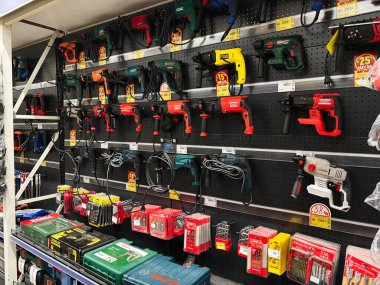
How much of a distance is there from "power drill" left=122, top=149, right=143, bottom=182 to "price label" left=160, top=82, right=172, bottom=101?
0.51 metres

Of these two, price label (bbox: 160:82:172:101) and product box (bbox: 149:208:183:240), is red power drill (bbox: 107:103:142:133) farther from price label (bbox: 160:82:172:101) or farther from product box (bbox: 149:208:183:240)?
product box (bbox: 149:208:183:240)

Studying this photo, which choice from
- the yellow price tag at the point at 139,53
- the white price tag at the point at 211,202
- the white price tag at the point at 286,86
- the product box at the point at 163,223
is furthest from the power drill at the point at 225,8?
the product box at the point at 163,223

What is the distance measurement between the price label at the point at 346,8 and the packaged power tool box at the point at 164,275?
1.58 metres

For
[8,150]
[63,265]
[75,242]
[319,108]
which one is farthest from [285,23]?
[8,150]

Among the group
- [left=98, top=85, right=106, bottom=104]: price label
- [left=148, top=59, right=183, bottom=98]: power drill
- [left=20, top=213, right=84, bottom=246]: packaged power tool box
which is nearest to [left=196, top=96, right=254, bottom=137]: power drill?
[left=148, top=59, right=183, bottom=98]: power drill

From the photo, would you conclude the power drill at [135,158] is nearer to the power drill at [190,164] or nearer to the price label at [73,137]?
the power drill at [190,164]

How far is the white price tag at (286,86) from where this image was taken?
1.66 metres

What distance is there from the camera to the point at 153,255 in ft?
6.16

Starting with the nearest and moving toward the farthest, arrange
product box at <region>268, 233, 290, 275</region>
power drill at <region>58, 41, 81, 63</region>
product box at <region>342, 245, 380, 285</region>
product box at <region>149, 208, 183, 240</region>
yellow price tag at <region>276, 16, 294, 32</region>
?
product box at <region>342, 245, 380, 285</region> < product box at <region>268, 233, 290, 275</region> < yellow price tag at <region>276, 16, 294, 32</region> < product box at <region>149, 208, 183, 240</region> < power drill at <region>58, 41, 81, 63</region>

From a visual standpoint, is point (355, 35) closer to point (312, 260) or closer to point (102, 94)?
point (312, 260)

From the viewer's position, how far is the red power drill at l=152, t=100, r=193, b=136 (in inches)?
78.5

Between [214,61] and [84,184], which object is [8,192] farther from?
[214,61]

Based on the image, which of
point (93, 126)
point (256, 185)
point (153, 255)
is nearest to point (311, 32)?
point (256, 185)

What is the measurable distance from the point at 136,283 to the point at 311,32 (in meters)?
1.67
